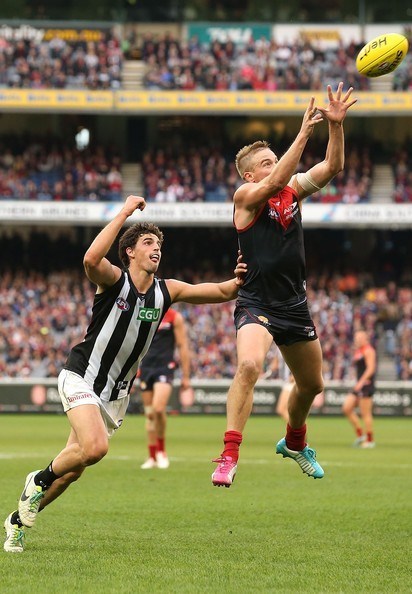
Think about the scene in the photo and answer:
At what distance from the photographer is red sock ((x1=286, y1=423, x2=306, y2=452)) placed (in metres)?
9.29

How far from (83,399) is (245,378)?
1147 mm

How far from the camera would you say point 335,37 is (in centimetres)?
4212

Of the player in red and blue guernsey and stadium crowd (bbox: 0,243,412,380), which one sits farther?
stadium crowd (bbox: 0,243,412,380)

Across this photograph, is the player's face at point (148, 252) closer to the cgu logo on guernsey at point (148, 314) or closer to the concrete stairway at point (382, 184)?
the cgu logo on guernsey at point (148, 314)

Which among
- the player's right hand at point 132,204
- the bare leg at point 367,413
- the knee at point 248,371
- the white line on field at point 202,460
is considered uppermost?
the player's right hand at point 132,204

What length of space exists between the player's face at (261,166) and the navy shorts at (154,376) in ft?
23.5

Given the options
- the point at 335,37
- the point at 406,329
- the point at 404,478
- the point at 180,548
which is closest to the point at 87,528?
the point at 180,548

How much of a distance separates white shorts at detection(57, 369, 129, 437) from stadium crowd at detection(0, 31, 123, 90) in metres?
31.8

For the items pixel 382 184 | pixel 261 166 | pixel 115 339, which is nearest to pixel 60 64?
pixel 382 184

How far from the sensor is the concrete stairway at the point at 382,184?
39500 mm

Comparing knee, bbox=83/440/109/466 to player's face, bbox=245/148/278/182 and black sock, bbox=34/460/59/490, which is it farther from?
player's face, bbox=245/148/278/182

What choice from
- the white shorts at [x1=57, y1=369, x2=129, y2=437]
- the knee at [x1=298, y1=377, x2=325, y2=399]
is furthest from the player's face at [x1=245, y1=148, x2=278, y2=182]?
A: the white shorts at [x1=57, y1=369, x2=129, y2=437]

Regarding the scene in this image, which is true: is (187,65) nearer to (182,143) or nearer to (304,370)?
(182,143)

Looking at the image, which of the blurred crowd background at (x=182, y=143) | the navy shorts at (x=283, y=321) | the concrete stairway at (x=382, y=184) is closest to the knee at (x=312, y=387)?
the navy shorts at (x=283, y=321)
